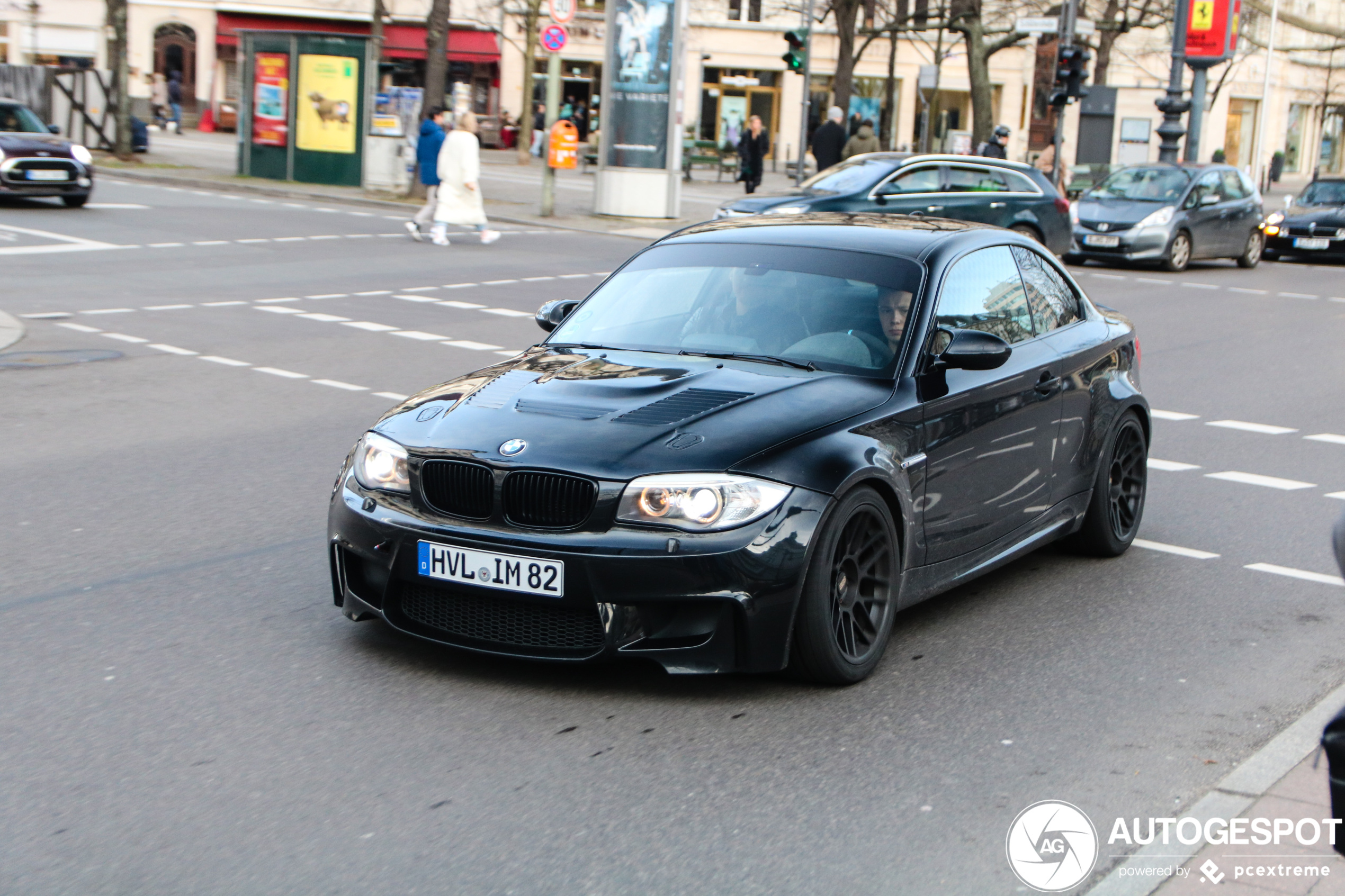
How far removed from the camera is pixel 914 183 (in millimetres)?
21469

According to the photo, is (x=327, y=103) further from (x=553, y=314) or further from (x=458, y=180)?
(x=553, y=314)

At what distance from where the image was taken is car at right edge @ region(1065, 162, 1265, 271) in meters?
23.7

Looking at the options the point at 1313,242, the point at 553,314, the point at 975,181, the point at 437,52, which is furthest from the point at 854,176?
the point at 553,314

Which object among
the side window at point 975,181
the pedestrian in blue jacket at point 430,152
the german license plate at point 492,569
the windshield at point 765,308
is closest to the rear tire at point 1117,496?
the windshield at point 765,308

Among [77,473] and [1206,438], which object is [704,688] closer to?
[77,473]

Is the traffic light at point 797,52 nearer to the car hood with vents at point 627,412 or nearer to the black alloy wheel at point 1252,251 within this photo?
the black alloy wheel at point 1252,251

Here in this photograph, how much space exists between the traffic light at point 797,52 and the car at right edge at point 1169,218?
9939mm

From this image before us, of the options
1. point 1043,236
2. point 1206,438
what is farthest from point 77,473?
point 1043,236

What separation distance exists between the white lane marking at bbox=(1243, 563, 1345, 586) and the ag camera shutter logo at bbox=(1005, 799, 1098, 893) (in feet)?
10.1

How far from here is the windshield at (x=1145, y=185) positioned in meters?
24.5

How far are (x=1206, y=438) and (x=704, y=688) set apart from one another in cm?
621

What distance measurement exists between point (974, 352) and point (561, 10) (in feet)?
71.5

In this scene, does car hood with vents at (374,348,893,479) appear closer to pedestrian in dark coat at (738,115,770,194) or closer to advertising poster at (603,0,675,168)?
advertising poster at (603,0,675,168)

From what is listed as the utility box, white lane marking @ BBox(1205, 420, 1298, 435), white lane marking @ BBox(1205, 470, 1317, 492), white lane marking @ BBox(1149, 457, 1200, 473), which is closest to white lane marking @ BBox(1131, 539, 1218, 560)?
white lane marking @ BBox(1205, 470, 1317, 492)
